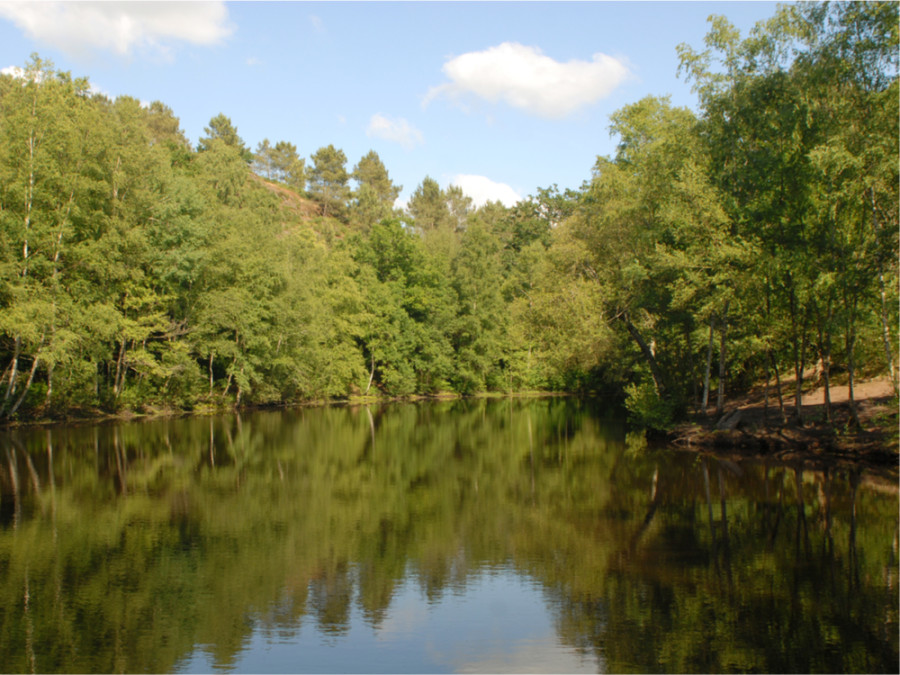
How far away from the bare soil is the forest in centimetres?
121

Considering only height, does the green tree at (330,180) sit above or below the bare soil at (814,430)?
above

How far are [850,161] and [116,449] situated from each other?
28.3 meters

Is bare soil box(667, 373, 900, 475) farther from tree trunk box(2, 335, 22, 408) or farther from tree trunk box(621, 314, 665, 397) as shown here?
tree trunk box(2, 335, 22, 408)

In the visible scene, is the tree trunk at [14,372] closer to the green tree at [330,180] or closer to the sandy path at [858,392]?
the sandy path at [858,392]

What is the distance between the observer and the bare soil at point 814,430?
2408 cm

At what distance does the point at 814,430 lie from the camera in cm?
2683

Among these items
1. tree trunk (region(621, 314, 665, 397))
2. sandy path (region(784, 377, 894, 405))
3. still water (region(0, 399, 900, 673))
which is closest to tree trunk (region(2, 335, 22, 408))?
still water (region(0, 399, 900, 673))

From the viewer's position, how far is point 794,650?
9.54 m

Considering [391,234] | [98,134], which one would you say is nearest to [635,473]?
[98,134]

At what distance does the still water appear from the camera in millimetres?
9789

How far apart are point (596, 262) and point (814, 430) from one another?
47.3 feet

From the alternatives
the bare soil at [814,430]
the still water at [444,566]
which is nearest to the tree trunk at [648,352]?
the bare soil at [814,430]

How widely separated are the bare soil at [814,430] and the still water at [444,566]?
205 centimetres

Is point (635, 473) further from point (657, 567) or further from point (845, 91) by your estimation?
point (845, 91)
